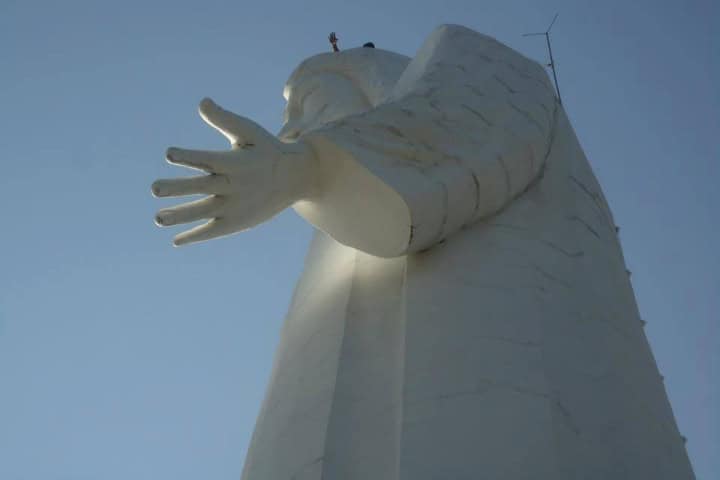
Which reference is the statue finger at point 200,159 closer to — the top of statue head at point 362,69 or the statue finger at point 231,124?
the statue finger at point 231,124

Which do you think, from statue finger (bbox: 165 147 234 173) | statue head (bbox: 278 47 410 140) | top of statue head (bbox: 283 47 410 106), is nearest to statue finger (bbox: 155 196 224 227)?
statue finger (bbox: 165 147 234 173)

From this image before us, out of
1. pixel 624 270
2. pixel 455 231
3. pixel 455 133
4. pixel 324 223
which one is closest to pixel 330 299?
pixel 324 223

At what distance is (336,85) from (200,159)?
259 cm

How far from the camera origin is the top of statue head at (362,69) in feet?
17.9

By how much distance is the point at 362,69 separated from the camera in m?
5.70

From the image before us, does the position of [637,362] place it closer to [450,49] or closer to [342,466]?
[342,466]

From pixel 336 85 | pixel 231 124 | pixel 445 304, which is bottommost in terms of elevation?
pixel 445 304

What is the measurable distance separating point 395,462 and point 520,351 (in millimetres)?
602

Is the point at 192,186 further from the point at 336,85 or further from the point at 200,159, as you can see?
the point at 336,85

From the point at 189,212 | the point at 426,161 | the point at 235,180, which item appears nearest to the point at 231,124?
the point at 235,180

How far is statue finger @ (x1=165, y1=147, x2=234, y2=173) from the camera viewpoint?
3.09 meters

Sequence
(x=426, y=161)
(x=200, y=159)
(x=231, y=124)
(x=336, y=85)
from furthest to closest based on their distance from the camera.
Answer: (x=336, y=85) < (x=426, y=161) < (x=231, y=124) < (x=200, y=159)

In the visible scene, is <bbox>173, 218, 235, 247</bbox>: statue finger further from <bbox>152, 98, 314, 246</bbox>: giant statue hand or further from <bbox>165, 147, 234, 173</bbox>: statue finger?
<bbox>165, 147, 234, 173</bbox>: statue finger

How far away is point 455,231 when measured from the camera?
11.8 ft
